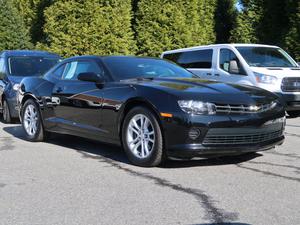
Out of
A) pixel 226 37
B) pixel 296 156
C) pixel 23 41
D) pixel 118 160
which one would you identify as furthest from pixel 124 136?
pixel 226 37

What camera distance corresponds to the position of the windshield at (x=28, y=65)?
11508 mm

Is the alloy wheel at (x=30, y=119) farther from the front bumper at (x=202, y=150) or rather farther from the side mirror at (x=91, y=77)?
the front bumper at (x=202, y=150)

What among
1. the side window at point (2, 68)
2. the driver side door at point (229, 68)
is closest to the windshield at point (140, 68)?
the driver side door at point (229, 68)

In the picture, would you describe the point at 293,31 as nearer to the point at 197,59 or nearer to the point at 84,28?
the point at 197,59

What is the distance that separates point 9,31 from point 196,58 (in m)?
11.4

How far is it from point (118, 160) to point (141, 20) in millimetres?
15287

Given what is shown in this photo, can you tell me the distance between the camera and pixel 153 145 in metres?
6.04

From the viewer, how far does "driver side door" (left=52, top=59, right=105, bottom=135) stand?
689 centimetres

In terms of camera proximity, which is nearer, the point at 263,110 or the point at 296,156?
the point at 263,110

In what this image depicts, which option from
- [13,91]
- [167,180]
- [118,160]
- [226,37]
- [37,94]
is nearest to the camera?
[167,180]

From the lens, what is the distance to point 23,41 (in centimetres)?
2233

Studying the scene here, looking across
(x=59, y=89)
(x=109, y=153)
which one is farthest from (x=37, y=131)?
(x=109, y=153)

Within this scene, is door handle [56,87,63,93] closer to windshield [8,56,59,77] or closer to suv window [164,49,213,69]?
windshield [8,56,59,77]

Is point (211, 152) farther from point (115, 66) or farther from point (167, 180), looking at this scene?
point (115, 66)
